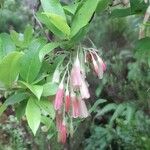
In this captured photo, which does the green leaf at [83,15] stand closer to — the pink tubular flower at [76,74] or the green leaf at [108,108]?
the pink tubular flower at [76,74]

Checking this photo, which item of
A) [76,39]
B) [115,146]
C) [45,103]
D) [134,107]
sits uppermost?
→ [76,39]

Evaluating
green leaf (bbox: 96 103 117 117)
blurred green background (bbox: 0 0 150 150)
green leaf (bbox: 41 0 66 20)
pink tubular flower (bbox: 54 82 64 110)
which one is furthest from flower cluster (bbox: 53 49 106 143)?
green leaf (bbox: 96 103 117 117)

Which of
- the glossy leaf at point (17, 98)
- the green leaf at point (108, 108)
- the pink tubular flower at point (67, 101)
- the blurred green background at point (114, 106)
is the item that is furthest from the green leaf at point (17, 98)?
the green leaf at point (108, 108)

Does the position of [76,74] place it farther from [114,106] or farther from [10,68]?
[114,106]

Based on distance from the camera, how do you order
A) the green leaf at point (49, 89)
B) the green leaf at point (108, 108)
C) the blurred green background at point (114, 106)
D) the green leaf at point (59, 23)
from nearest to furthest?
the green leaf at point (59, 23) < the green leaf at point (49, 89) < the blurred green background at point (114, 106) < the green leaf at point (108, 108)

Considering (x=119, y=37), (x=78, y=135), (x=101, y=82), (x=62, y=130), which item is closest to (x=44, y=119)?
(x=62, y=130)

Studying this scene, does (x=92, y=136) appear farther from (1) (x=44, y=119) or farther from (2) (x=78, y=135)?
(1) (x=44, y=119)
